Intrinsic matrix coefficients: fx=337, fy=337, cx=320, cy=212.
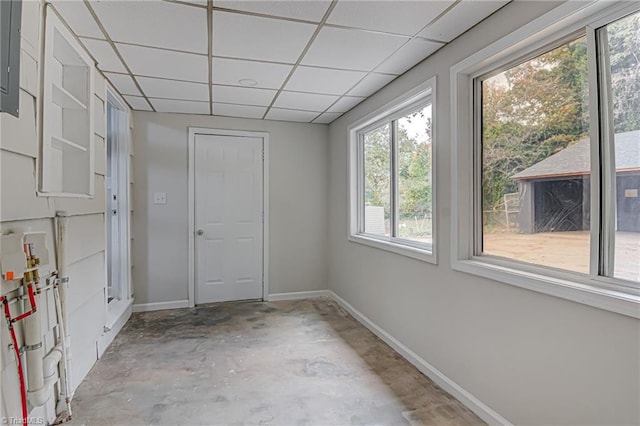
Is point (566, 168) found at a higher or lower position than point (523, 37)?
lower

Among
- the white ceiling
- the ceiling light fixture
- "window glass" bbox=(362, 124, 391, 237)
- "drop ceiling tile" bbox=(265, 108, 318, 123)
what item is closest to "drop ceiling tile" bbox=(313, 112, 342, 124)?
"drop ceiling tile" bbox=(265, 108, 318, 123)

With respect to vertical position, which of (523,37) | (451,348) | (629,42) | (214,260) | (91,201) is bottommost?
(451,348)

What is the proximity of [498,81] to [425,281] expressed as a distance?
1.43m

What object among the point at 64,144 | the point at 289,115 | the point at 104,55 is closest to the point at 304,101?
the point at 289,115

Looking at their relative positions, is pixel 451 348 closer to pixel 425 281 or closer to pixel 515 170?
pixel 425 281

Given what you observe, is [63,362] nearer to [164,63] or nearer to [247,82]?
[164,63]

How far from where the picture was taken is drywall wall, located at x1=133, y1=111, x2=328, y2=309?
3918 millimetres

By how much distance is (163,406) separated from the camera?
6.86 feet

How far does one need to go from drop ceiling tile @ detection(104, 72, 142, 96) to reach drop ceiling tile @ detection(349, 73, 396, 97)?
197 centimetres

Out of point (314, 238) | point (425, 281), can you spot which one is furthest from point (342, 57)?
point (314, 238)

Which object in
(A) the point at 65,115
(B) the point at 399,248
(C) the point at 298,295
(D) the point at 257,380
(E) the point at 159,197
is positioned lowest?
(D) the point at 257,380

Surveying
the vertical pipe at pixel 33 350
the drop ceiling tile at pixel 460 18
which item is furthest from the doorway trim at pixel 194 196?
the drop ceiling tile at pixel 460 18

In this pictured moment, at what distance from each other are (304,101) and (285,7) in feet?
5.55

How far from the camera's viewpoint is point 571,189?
164 cm
